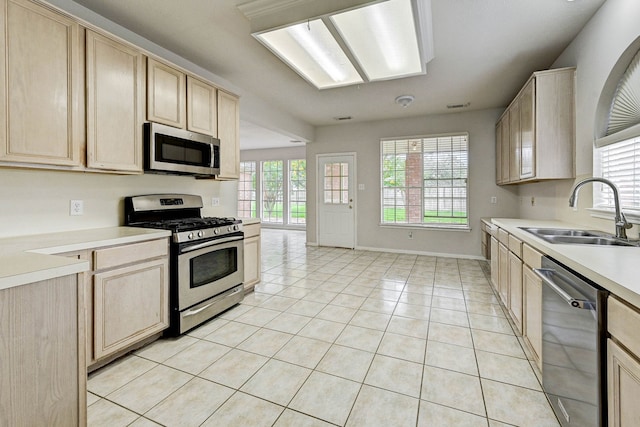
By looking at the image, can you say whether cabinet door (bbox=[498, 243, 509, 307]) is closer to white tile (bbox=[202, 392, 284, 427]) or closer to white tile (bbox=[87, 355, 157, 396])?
white tile (bbox=[202, 392, 284, 427])

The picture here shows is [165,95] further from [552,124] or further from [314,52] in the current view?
[552,124]

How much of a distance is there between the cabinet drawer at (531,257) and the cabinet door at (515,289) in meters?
0.15

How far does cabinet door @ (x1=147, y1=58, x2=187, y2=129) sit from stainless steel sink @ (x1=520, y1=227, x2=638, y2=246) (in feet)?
10.3

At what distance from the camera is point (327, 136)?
20.7ft

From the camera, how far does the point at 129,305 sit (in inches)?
81.1

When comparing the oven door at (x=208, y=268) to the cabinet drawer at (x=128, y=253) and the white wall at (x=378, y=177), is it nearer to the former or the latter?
the cabinet drawer at (x=128, y=253)

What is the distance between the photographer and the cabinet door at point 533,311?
1789 millimetres

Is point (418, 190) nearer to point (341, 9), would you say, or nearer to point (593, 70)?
point (593, 70)

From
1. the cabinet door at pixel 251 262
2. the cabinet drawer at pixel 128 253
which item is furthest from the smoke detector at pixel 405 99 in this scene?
the cabinet drawer at pixel 128 253

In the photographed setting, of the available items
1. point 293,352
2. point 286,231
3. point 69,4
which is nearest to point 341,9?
point 69,4

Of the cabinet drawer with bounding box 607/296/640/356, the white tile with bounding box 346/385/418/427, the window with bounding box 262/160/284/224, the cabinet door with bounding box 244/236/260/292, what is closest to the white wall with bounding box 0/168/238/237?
the cabinet door with bounding box 244/236/260/292

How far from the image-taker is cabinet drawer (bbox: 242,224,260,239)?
10.9 feet

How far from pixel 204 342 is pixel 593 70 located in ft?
12.7

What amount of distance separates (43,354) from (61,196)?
1574mm
